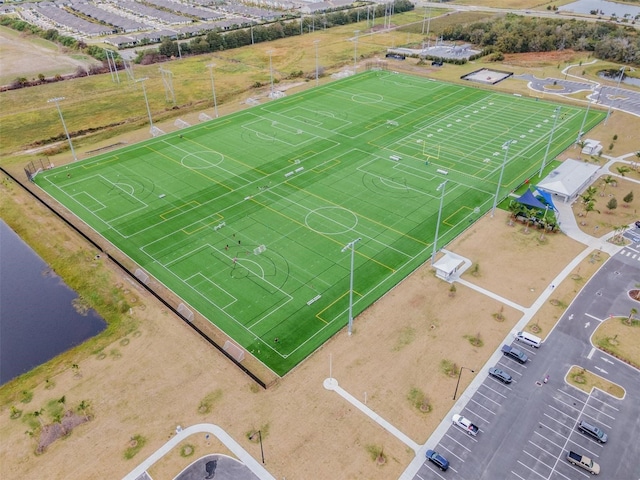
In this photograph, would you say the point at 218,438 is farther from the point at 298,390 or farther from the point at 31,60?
the point at 31,60

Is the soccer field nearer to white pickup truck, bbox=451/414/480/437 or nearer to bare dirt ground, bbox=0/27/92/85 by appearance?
white pickup truck, bbox=451/414/480/437

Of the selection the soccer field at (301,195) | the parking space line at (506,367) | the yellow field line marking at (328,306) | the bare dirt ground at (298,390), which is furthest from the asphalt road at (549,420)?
the yellow field line marking at (328,306)

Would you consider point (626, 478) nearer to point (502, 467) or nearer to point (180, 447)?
point (502, 467)

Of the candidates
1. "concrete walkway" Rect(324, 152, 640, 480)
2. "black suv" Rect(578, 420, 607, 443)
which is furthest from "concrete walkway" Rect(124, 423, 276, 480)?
"black suv" Rect(578, 420, 607, 443)

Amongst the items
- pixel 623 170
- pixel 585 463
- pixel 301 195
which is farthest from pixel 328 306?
pixel 623 170

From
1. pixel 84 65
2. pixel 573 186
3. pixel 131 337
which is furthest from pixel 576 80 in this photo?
pixel 84 65

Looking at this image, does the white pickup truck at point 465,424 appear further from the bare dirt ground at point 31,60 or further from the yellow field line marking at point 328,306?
the bare dirt ground at point 31,60
